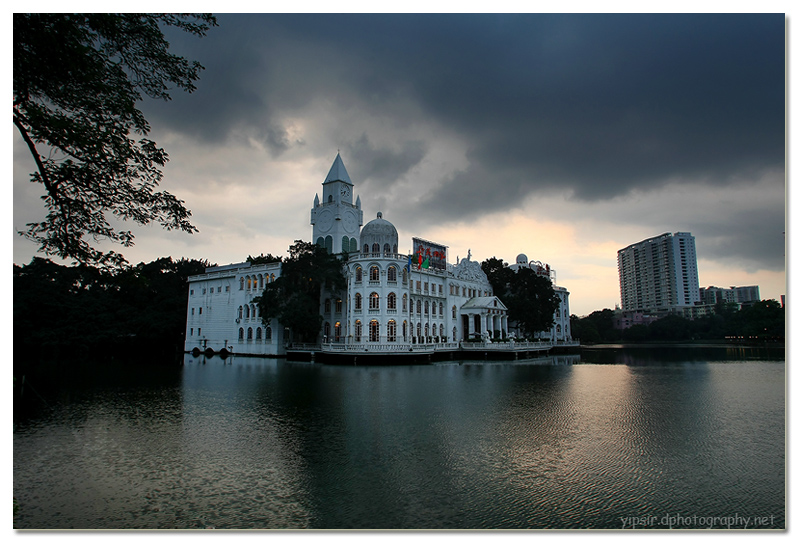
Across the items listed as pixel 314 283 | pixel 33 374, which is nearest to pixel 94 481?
pixel 33 374

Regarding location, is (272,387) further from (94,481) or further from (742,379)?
(742,379)

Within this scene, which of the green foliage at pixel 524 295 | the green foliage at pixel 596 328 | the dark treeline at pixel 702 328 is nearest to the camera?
the dark treeline at pixel 702 328

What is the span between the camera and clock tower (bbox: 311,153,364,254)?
6406 centimetres

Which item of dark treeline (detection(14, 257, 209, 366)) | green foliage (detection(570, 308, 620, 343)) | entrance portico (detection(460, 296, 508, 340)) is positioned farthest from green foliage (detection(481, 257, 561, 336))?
dark treeline (detection(14, 257, 209, 366))

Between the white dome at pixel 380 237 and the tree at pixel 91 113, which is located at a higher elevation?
the white dome at pixel 380 237

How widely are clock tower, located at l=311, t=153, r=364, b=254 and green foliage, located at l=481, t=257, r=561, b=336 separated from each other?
832 inches

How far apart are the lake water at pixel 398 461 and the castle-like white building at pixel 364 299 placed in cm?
2658

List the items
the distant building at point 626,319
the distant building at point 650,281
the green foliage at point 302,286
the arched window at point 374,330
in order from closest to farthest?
the green foliage at point 302,286, the arched window at point 374,330, the distant building at point 650,281, the distant building at point 626,319

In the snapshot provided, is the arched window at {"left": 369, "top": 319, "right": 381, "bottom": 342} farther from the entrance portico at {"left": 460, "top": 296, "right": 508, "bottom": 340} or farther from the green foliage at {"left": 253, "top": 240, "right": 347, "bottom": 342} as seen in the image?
the entrance portico at {"left": 460, "top": 296, "right": 508, "bottom": 340}

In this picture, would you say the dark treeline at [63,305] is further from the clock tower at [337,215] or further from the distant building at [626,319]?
the distant building at [626,319]

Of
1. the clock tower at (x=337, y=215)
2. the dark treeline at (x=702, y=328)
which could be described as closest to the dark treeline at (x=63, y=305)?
the dark treeline at (x=702, y=328)

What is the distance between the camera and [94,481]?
1021 cm

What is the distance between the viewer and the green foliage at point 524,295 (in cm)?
6384

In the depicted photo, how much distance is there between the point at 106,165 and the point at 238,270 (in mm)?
52424
